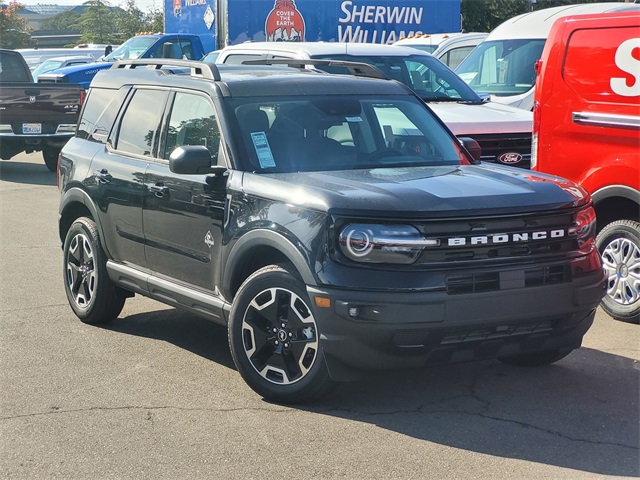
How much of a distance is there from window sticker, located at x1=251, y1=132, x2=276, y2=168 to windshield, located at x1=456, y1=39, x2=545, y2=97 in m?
7.87

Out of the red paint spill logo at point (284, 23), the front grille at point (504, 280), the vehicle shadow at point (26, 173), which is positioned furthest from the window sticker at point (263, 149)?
the red paint spill logo at point (284, 23)

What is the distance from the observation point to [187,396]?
5.82 m

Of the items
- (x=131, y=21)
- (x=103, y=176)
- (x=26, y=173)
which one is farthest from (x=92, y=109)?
(x=131, y=21)

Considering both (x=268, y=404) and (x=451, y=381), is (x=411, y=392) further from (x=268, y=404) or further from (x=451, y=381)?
(x=268, y=404)

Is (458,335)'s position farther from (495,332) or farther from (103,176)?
(103,176)

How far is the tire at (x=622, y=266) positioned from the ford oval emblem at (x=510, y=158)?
2.92 metres

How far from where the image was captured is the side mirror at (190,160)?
5969 millimetres

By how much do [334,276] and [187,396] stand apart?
1230mm

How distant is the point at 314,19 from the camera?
21.6 metres

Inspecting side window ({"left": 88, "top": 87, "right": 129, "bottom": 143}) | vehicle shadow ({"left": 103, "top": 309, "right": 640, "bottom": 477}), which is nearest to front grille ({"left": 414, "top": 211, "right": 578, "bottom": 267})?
vehicle shadow ({"left": 103, "top": 309, "right": 640, "bottom": 477})

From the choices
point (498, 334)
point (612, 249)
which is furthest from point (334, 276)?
point (612, 249)

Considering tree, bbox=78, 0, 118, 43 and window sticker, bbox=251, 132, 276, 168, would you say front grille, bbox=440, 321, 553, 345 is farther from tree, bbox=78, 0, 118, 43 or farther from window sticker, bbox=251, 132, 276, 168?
tree, bbox=78, 0, 118, 43

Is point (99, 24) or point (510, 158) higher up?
point (99, 24)

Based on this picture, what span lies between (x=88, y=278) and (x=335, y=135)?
2240 millimetres
